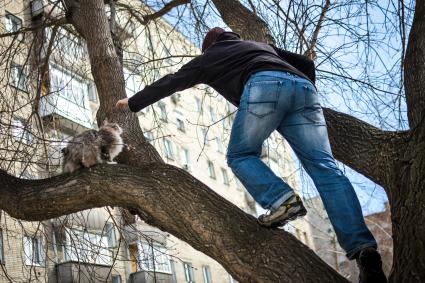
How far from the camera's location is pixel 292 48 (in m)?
5.77

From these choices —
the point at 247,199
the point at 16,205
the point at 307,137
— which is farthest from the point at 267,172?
the point at 247,199

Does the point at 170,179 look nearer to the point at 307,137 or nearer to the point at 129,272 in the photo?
the point at 307,137

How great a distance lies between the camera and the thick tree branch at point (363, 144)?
12.0 ft

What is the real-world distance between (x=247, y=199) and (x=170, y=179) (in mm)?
27287

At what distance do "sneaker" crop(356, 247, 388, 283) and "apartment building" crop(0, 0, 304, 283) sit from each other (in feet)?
7.50

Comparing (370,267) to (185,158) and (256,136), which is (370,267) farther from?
(185,158)

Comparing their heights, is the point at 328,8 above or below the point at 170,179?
above

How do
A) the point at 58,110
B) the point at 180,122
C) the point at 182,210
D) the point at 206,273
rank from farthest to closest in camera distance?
1. the point at 180,122
2. the point at 206,273
3. the point at 58,110
4. the point at 182,210

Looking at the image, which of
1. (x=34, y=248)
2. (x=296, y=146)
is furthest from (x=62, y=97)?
(x=296, y=146)

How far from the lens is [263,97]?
3115mm

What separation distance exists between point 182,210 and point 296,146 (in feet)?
2.54

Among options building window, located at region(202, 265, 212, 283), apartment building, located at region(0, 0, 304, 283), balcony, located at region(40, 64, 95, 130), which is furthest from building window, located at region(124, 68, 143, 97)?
building window, located at region(202, 265, 212, 283)

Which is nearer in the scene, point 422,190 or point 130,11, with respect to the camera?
point 422,190

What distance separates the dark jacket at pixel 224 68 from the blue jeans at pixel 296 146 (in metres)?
0.08
